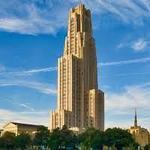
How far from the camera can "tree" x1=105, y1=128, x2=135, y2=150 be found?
126 metres

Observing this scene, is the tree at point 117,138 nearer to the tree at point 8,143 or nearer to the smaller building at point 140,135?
the tree at point 8,143

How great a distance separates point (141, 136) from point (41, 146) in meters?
62.6

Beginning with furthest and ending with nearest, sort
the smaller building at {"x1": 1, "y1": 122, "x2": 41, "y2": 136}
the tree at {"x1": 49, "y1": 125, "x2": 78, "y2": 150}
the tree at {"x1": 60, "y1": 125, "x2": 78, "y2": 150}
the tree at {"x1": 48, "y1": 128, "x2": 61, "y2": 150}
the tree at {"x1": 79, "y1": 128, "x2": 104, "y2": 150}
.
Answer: the smaller building at {"x1": 1, "y1": 122, "x2": 41, "y2": 136}, the tree at {"x1": 60, "y1": 125, "x2": 78, "y2": 150}, the tree at {"x1": 49, "y1": 125, "x2": 78, "y2": 150}, the tree at {"x1": 48, "y1": 128, "x2": 61, "y2": 150}, the tree at {"x1": 79, "y1": 128, "x2": 104, "y2": 150}

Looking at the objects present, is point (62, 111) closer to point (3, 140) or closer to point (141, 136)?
point (141, 136)

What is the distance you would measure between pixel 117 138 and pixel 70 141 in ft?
53.8

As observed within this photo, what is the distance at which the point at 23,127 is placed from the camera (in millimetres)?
183500

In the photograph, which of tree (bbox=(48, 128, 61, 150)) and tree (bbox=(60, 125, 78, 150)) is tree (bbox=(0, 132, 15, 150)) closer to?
tree (bbox=(48, 128, 61, 150))

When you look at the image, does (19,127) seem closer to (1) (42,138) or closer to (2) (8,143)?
(2) (8,143)

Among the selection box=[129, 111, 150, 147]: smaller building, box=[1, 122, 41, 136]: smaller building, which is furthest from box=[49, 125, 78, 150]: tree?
box=[129, 111, 150, 147]: smaller building

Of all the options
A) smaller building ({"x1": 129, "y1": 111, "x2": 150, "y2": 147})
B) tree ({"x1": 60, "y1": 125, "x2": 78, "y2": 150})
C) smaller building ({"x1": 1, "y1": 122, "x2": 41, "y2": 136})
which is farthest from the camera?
smaller building ({"x1": 129, "y1": 111, "x2": 150, "y2": 147})

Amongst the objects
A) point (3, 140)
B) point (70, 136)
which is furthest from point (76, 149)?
point (3, 140)

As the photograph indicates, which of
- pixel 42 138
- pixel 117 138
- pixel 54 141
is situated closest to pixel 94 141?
pixel 117 138

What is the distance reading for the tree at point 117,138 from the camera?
126500 millimetres

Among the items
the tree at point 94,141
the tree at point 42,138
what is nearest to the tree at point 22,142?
the tree at point 42,138
